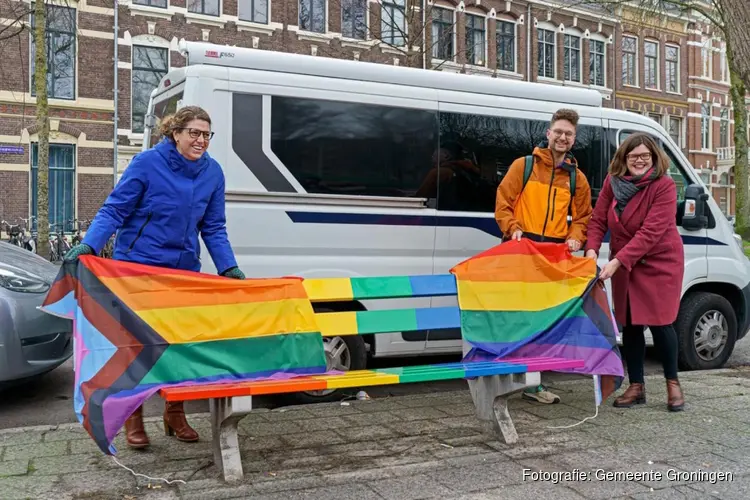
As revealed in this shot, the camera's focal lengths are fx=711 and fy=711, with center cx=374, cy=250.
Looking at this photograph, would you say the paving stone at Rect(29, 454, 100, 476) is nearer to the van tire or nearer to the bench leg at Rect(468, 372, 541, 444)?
the van tire

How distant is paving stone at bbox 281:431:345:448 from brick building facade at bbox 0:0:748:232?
1201 cm

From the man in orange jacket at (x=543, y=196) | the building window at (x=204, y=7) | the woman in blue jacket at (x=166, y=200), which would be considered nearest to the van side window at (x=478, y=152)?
the man in orange jacket at (x=543, y=196)

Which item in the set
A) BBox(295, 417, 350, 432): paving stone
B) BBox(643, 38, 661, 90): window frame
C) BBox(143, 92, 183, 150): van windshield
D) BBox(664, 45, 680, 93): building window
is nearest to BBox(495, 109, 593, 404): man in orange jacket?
BBox(295, 417, 350, 432): paving stone

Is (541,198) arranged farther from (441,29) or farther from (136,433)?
(441,29)

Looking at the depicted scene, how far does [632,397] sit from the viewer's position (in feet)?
17.2

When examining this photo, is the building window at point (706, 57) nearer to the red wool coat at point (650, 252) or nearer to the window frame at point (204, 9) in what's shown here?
the window frame at point (204, 9)

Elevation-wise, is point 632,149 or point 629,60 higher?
point 629,60

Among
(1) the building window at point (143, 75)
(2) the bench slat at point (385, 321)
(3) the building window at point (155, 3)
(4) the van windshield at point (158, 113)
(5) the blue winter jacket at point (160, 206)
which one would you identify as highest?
(3) the building window at point (155, 3)

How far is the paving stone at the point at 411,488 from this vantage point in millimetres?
3436

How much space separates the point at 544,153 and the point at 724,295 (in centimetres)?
312

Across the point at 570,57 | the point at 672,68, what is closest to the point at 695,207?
the point at 570,57

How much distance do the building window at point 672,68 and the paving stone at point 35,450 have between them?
40.7 meters

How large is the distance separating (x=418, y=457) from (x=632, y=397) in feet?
6.69

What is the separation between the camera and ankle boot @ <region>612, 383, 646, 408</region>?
5.21m
